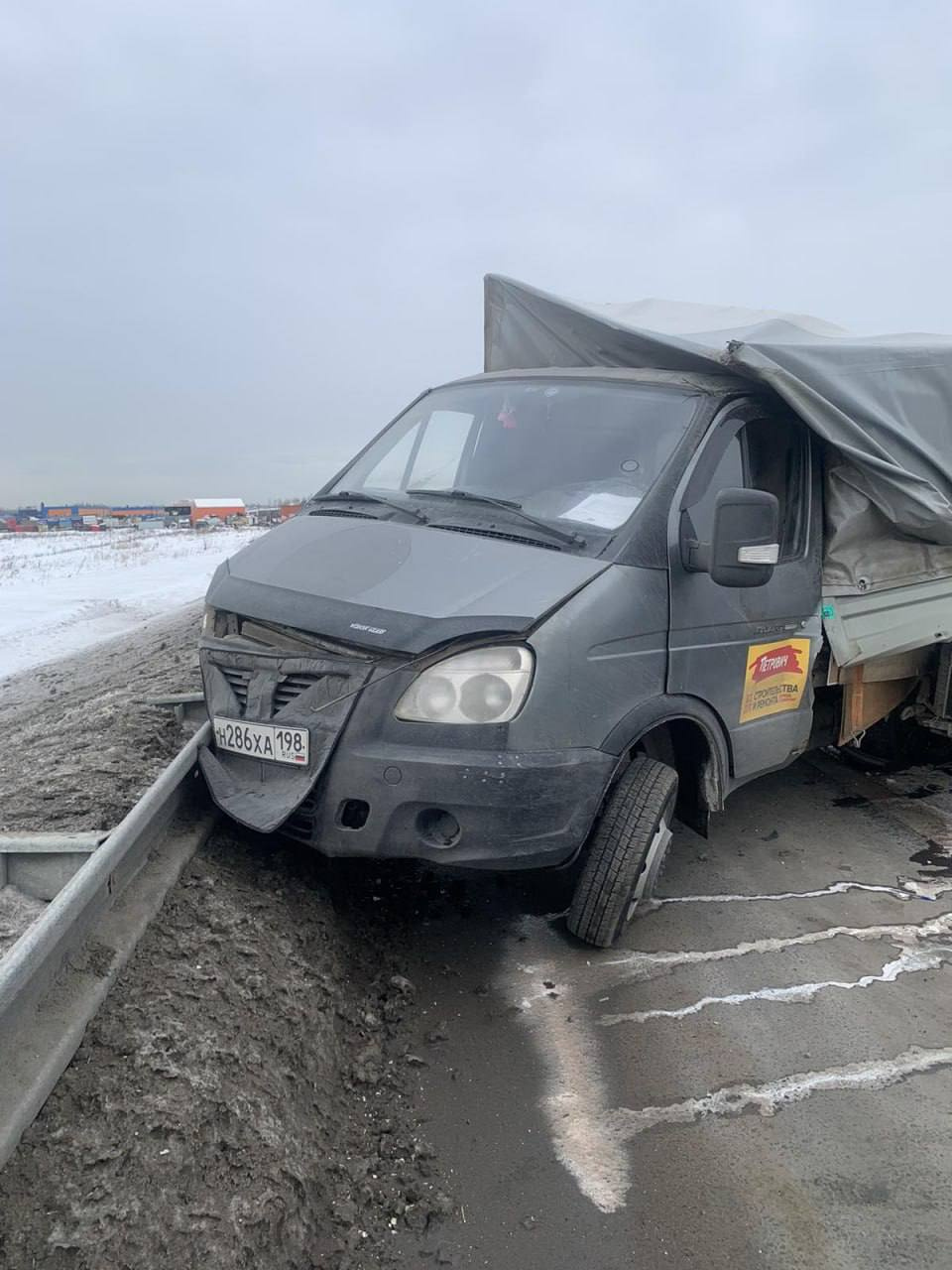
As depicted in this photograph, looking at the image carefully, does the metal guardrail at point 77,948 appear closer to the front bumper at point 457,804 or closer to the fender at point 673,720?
the front bumper at point 457,804

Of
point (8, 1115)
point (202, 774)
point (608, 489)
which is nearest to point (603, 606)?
point (608, 489)

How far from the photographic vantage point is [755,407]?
163 inches

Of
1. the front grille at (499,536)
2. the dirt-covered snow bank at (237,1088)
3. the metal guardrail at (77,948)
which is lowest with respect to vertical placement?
the dirt-covered snow bank at (237,1088)

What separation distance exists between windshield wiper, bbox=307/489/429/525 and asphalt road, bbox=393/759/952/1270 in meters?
1.62

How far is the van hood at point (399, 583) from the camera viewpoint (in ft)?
9.80

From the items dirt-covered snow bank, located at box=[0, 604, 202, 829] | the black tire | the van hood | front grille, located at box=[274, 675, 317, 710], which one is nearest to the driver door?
the black tire

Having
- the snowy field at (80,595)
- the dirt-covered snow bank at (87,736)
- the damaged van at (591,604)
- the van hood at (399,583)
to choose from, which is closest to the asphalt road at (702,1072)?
the damaged van at (591,604)

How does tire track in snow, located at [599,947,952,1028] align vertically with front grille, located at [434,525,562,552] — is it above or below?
→ below

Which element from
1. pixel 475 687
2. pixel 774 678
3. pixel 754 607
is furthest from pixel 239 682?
pixel 774 678

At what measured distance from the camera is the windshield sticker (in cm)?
354

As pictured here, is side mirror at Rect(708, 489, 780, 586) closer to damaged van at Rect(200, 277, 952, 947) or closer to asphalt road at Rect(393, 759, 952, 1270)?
damaged van at Rect(200, 277, 952, 947)

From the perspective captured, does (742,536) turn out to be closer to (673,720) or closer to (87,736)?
(673,720)

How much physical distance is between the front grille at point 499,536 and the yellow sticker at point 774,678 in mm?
1106

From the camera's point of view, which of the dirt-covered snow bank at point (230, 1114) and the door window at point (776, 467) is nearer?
the dirt-covered snow bank at point (230, 1114)
